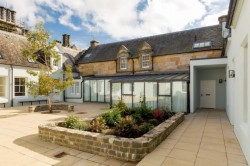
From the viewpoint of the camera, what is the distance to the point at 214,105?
568 inches

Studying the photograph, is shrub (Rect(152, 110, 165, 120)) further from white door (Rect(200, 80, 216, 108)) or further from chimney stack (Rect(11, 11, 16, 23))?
chimney stack (Rect(11, 11, 16, 23))

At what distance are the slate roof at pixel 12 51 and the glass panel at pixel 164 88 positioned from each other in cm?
1306

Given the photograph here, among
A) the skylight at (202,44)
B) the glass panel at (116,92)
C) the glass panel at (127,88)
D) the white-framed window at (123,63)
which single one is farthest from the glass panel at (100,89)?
the skylight at (202,44)

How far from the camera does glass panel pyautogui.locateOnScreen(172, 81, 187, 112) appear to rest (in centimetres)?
1184

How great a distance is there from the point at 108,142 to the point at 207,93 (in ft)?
41.3

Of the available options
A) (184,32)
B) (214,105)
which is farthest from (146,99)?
(184,32)

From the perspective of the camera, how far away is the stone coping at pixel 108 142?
4.62m

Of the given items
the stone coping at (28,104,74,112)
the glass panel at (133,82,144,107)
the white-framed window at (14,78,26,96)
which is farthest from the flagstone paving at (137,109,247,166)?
the white-framed window at (14,78,26,96)

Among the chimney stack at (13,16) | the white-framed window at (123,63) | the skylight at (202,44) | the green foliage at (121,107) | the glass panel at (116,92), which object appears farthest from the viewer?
the chimney stack at (13,16)

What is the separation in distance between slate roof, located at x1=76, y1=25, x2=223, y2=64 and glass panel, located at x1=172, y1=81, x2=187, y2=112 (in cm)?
522

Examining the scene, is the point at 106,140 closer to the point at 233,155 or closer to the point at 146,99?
the point at 233,155

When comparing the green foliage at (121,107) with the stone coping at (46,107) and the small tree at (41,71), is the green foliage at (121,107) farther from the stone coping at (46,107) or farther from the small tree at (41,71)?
the stone coping at (46,107)

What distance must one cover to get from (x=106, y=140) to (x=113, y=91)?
10.3m

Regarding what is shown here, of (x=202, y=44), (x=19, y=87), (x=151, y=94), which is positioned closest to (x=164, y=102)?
(x=151, y=94)
